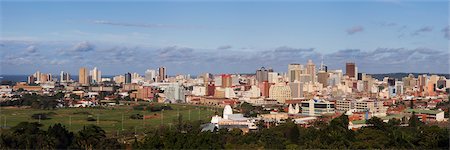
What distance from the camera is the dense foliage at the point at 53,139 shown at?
20.6 ft

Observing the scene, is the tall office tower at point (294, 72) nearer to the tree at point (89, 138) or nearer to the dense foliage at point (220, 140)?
the dense foliage at point (220, 140)

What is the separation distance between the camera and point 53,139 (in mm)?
6418

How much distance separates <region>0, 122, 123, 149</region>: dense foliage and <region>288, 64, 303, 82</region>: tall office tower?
2803 cm

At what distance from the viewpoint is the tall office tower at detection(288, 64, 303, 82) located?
1353 inches

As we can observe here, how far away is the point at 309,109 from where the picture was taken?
18062mm

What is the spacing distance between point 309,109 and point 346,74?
20.5 m

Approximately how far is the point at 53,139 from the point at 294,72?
28895 millimetres

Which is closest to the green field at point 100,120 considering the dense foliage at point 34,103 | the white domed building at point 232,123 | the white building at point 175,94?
the dense foliage at point 34,103

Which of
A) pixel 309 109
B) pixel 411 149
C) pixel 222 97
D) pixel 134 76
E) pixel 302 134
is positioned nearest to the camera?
pixel 411 149

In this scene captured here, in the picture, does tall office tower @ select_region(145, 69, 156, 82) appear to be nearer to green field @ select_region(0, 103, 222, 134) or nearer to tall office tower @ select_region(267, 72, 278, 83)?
tall office tower @ select_region(267, 72, 278, 83)

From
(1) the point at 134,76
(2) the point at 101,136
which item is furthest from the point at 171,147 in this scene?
(1) the point at 134,76

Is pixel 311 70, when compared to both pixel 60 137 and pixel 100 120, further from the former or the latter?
pixel 60 137

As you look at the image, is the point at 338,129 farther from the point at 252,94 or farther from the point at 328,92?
the point at 328,92

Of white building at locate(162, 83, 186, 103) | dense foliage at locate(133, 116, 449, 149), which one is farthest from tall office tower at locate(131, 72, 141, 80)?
dense foliage at locate(133, 116, 449, 149)
